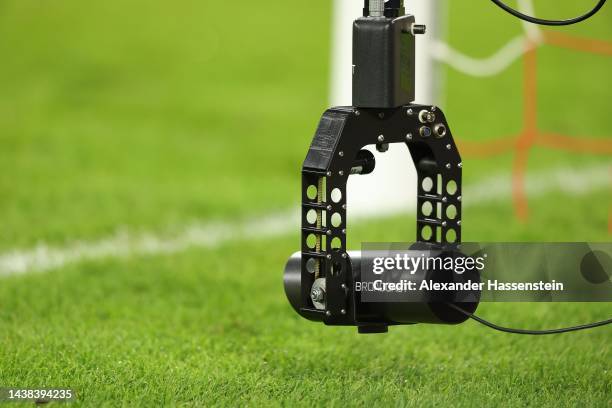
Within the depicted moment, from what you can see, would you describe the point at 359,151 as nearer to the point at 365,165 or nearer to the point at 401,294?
the point at 365,165

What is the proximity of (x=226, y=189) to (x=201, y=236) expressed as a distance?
5.46ft

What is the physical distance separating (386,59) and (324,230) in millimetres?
670

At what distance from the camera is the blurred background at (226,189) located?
4.93 meters

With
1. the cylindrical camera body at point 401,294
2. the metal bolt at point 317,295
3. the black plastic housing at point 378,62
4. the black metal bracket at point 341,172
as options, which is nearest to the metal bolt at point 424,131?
the black metal bracket at point 341,172

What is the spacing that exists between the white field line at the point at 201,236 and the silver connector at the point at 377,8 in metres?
3.34

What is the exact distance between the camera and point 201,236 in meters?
8.35

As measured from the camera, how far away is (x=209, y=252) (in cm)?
770

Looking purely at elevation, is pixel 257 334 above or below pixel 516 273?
below

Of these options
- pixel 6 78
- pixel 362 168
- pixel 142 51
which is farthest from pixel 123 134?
pixel 362 168

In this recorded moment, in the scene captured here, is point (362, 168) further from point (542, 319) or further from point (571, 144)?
point (571, 144)

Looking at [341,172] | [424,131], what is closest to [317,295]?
[341,172]

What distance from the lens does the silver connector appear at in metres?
4.34

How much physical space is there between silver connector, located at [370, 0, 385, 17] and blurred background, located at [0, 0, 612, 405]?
4.73 feet

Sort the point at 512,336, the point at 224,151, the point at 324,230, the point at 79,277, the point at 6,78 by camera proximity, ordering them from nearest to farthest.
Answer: the point at 324,230, the point at 512,336, the point at 79,277, the point at 224,151, the point at 6,78
